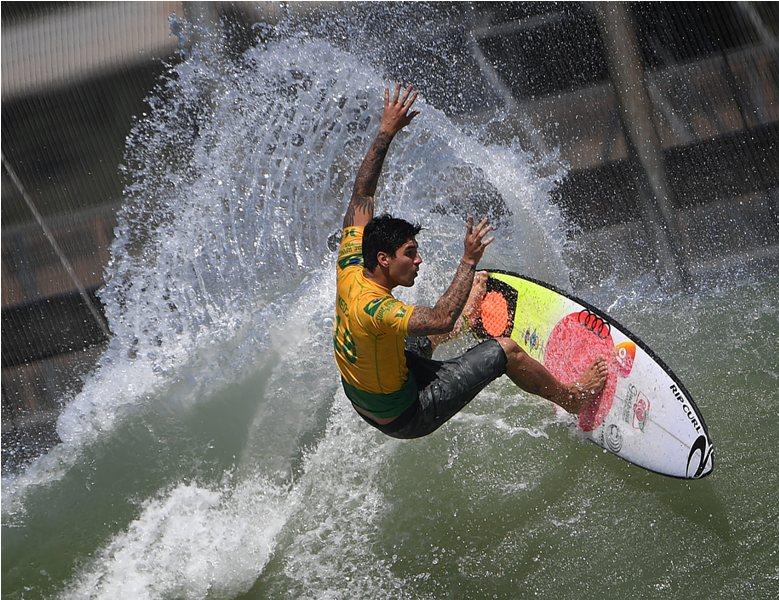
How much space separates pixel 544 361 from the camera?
4.26 meters

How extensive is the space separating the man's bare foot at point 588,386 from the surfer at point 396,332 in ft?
0.11

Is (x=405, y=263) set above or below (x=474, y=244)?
below

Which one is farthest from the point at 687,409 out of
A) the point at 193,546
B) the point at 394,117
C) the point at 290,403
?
the point at 193,546

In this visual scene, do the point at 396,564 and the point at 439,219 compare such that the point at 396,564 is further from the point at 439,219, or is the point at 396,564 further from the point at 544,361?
the point at 439,219

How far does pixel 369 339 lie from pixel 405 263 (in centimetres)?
33

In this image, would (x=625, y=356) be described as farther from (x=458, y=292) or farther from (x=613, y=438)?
(x=458, y=292)

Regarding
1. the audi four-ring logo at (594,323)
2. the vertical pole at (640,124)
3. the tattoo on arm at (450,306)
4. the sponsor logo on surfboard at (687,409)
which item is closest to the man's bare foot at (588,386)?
the audi four-ring logo at (594,323)

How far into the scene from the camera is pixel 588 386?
13.1ft

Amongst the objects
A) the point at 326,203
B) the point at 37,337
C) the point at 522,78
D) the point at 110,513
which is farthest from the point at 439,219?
the point at 37,337

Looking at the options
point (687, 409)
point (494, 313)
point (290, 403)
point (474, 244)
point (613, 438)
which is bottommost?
point (290, 403)

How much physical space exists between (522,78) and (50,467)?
427cm

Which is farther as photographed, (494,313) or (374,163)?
(494,313)

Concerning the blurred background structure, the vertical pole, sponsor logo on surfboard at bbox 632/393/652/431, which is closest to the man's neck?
sponsor logo on surfboard at bbox 632/393/652/431

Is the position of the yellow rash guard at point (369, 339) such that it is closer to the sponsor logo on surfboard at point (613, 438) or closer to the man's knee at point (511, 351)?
the man's knee at point (511, 351)
